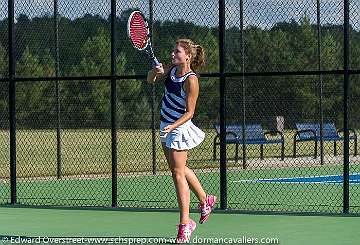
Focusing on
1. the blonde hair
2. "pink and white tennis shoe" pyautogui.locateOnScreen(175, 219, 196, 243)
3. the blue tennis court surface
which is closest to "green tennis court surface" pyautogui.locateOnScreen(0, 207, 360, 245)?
"pink and white tennis shoe" pyautogui.locateOnScreen(175, 219, 196, 243)

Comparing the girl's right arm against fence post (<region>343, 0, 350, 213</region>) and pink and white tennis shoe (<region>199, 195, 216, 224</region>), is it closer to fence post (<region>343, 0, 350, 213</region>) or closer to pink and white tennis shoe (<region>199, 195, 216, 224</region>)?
pink and white tennis shoe (<region>199, 195, 216, 224</region>)

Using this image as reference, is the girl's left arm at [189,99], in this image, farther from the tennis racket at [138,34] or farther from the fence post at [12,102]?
the fence post at [12,102]

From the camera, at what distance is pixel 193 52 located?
9469 millimetres

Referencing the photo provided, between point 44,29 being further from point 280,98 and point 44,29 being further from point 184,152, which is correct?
point 184,152

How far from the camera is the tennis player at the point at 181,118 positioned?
9.20m

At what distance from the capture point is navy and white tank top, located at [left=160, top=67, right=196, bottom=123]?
9.33 m

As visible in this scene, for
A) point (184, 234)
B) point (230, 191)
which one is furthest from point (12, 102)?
point (184, 234)

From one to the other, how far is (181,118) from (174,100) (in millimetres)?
238

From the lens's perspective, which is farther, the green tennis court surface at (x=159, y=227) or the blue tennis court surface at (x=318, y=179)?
the blue tennis court surface at (x=318, y=179)

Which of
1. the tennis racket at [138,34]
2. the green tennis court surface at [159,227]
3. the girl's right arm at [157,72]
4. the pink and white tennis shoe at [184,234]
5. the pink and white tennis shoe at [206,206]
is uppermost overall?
the tennis racket at [138,34]

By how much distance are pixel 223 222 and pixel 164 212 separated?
46.6 inches

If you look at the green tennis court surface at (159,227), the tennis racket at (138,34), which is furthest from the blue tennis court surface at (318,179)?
the tennis racket at (138,34)

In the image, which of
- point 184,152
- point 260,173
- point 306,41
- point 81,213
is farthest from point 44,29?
point 184,152

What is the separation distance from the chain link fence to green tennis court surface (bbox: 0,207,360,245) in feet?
2.36
